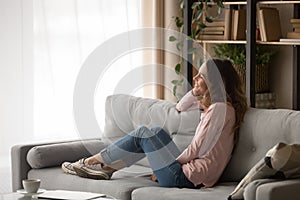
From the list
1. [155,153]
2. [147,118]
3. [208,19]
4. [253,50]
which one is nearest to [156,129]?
[155,153]

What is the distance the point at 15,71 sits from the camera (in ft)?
18.2

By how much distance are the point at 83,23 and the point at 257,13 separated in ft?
4.62

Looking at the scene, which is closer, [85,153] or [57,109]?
[85,153]

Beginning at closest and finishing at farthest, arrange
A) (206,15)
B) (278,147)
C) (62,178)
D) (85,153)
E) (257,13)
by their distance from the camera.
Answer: (278,147), (62,178), (85,153), (257,13), (206,15)

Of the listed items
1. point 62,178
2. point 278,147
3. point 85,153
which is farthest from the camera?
point 85,153

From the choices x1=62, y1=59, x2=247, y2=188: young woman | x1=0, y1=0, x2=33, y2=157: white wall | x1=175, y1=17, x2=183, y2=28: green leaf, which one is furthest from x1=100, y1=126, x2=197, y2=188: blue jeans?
x1=175, y1=17, x2=183, y2=28: green leaf

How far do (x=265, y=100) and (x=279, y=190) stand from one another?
2330mm

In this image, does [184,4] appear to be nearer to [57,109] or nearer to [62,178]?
[57,109]

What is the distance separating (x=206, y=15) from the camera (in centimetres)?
609

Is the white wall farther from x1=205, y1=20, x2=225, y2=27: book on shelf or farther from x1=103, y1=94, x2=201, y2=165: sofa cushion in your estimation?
x1=205, y1=20, x2=225, y2=27: book on shelf

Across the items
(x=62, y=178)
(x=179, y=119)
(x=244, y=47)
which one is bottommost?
(x=62, y=178)

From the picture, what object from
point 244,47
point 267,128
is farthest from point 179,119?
point 244,47

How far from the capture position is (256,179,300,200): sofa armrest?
341 centimetres

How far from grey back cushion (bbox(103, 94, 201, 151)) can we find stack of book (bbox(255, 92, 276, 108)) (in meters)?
1.07
